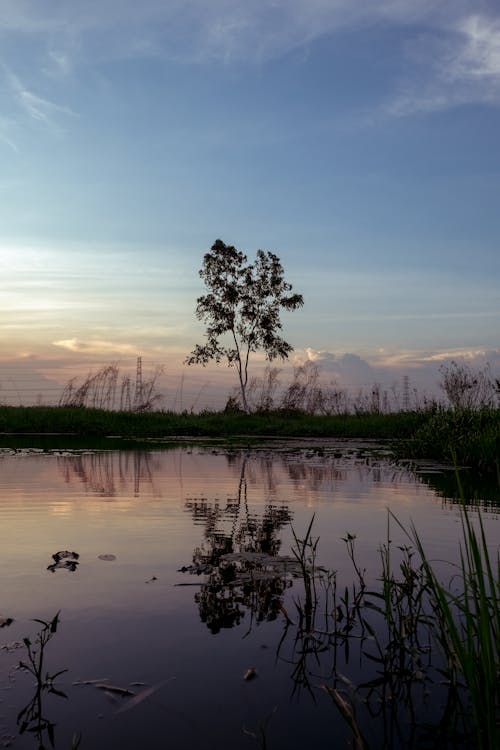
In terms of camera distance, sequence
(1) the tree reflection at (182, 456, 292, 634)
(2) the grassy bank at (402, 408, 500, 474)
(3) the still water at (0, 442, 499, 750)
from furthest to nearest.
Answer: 1. (2) the grassy bank at (402, 408, 500, 474)
2. (1) the tree reflection at (182, 456, 292, 634)
3. (3) the still water at (0, 442, 499, 750)

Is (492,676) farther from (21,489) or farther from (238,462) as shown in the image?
(238,462)

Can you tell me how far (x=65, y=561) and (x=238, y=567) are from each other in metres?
1.58

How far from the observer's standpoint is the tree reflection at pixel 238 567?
4746mm

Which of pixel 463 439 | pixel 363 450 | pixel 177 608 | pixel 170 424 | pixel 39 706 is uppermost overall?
pixel 170 424

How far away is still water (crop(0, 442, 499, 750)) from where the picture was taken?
10.6 ft

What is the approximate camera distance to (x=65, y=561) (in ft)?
19.5

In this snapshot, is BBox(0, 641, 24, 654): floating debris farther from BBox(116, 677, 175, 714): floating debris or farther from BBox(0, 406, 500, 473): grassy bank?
BBox(0, 406, 500, 473): grassy bank

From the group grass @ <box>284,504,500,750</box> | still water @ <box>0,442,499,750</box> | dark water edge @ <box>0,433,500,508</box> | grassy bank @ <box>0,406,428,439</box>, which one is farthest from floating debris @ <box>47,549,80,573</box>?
grassy bank @ <box>0,406,428,439</box>

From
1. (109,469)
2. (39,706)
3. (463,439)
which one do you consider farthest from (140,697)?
(463,439)

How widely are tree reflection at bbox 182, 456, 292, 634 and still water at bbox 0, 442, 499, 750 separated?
0.07 ft

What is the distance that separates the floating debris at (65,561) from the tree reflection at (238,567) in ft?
3.32

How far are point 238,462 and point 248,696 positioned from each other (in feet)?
44.5

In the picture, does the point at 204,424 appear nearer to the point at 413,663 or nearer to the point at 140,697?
the point at 413,663

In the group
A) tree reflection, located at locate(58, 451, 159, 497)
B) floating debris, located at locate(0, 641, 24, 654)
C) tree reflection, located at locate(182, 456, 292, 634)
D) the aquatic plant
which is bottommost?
the aquatic plant
